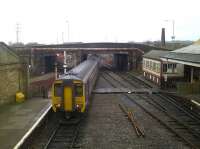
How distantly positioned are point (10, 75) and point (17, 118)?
5.61 metres

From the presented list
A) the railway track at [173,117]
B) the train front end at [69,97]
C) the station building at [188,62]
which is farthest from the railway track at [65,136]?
the station building at [188,62]

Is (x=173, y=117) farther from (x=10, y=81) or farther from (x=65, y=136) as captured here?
(x=10, y=81)

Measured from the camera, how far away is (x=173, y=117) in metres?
18.2

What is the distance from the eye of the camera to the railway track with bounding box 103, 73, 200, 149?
14625mm

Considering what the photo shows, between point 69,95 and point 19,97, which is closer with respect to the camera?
point 69,95

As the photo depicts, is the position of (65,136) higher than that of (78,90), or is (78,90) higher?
(78,90)

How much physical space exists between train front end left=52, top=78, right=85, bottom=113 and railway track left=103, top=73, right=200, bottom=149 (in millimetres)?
5069

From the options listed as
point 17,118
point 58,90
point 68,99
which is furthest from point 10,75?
point 68,99

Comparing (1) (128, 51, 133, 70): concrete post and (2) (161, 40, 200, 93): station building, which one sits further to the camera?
(1) (128, 51, 133, 70): concrete post

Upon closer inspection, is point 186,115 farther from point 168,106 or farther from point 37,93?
point 37,93

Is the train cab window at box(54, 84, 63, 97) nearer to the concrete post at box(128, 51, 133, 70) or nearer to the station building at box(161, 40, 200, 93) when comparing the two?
the station building at box(161, 40, 200, 93)

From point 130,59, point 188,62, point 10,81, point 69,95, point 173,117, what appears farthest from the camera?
point 130,59

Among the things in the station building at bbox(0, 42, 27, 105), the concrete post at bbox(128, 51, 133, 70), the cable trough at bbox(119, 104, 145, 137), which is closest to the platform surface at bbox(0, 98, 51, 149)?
the station building at bbox(0, 42, 27, 105)

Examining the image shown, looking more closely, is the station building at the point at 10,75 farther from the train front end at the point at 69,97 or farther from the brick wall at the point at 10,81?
the train front end at the point at 69,97
